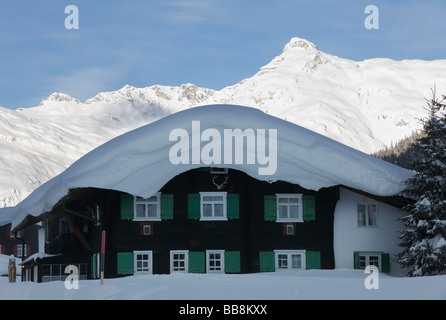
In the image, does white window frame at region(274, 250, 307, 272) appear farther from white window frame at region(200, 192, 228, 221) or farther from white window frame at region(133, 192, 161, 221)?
white window frame at region(133, 192, 161, 221)

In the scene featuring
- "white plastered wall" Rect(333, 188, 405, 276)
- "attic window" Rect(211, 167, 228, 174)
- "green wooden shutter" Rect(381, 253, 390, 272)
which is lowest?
"green wooden shutter" Rect(381, 253, 390, 272)

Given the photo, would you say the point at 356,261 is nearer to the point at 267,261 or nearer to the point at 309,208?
the point at 309,208

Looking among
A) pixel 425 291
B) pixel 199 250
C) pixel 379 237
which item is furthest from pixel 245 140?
pixel 425 291

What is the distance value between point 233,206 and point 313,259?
14.3ft

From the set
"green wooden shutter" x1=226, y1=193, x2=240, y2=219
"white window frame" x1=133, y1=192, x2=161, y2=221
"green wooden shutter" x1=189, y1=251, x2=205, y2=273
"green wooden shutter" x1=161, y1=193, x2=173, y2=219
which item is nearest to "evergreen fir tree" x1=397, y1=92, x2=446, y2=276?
"green wooden shutter" x1=226, y1=193, x2=240, y2=219

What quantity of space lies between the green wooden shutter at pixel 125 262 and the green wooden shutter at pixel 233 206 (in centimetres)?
480

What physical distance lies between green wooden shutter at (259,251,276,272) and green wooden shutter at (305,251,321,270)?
5.17 feet

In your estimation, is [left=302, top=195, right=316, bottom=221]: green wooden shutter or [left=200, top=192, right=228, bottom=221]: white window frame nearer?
[left=200, top=192, right=228, bottom=221]: white window frame

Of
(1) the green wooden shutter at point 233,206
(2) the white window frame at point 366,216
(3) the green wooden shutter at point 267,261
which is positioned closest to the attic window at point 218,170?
(1) the green wooden shutter at point 233,206

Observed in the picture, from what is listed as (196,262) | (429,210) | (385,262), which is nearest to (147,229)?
(196,262)

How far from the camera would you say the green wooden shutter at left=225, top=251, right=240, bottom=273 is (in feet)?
115

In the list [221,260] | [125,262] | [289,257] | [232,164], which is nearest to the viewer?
[232,164]

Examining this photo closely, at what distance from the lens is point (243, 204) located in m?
35.5
